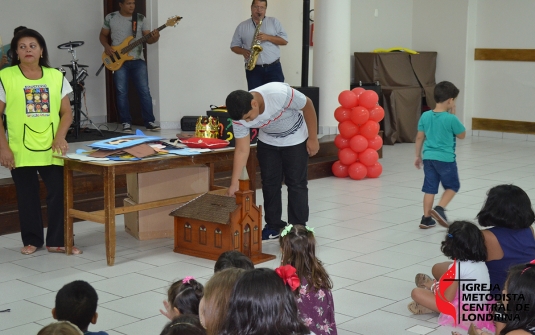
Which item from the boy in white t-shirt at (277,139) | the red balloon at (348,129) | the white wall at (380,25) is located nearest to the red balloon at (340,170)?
the red balloon at (348,129)

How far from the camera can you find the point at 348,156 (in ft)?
26.2

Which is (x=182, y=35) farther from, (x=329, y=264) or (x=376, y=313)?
(x=376, y=313)

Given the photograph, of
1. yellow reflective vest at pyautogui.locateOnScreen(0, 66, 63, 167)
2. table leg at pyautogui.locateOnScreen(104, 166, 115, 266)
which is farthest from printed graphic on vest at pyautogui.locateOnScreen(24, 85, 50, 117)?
table leg at pyautogui.locateOnScreen(104, 166, 115, 266)

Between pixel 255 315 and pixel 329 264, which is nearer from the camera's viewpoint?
pixel 255 315

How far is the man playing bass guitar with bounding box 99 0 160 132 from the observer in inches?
344

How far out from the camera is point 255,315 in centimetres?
193

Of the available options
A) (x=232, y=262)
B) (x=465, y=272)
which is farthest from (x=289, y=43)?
(x=232, y=262)

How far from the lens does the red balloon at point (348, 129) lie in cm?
793

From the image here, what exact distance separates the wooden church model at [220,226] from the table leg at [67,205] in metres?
0.70

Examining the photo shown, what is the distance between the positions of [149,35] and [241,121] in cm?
422

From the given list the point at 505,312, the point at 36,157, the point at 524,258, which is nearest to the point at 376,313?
the point at 524,258

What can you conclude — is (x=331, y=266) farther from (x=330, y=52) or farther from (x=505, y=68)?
(x=505, y=68)

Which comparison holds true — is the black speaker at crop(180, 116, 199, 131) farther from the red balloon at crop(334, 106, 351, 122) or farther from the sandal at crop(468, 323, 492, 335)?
the sandal at crop(468, 323, 492, 335)

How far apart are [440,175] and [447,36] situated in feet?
21.3
